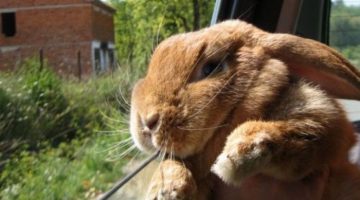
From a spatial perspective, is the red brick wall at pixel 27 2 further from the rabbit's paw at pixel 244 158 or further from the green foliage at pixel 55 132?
the rabbit's paw at pixel 244 158

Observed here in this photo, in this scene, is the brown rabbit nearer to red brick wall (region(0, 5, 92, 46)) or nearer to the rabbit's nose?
the rabbit's nose

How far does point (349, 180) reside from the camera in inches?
34.4

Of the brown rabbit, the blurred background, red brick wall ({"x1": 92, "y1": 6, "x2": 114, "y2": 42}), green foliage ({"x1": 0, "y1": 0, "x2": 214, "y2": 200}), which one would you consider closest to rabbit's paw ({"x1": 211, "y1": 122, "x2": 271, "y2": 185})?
the brown rabbit

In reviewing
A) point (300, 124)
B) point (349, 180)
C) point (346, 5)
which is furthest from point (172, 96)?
point (346, 5)

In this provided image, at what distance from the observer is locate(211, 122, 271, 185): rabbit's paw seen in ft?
2.32

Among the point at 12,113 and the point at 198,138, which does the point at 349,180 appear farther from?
the point at 12,113

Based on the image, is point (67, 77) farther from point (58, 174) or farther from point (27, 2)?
point (58, 174)

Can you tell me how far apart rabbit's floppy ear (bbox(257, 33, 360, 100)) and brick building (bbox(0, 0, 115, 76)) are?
4300mm

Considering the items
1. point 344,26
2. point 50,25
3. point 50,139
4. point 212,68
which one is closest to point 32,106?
point 50,139

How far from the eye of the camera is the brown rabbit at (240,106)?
775 mm

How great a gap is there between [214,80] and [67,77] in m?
4.70

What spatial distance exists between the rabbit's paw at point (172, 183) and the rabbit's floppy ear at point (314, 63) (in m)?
0.18

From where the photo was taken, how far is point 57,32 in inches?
251

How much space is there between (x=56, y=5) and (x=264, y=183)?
5.45 metres
